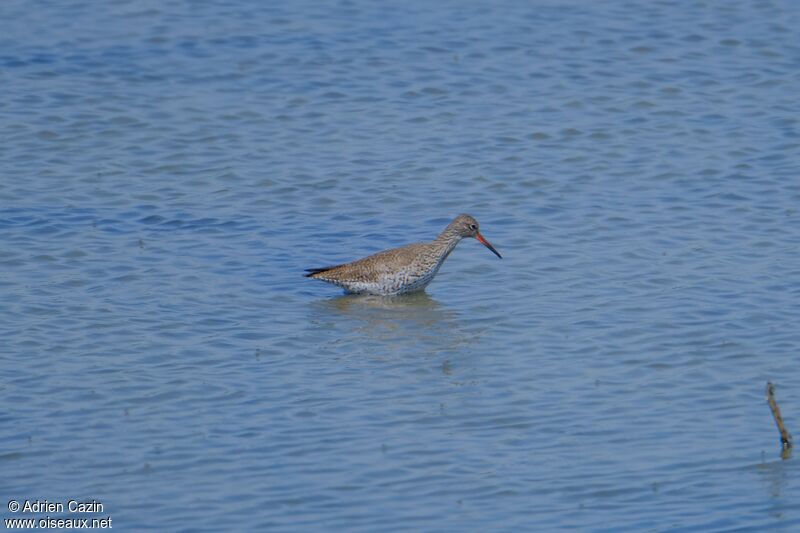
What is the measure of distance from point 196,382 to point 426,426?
1.92 metres

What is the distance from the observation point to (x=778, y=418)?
29.3 ft

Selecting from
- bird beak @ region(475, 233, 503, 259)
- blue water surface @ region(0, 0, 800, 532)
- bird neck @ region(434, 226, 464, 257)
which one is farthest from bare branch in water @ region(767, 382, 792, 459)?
bird neck @ region(434, 226, 464, 257)

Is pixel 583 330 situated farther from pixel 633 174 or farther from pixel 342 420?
pixel 633 174

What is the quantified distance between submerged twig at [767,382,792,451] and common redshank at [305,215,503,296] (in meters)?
4.65

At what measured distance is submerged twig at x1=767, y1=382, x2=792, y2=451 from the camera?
28.8 ft

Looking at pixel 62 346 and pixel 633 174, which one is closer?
pixel 62 346

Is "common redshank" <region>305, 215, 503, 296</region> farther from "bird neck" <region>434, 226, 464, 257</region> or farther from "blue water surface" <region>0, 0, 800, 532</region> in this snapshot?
"blue water surface" <region>0, 0, 800, 532</region>

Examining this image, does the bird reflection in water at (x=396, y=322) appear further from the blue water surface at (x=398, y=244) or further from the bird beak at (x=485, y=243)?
the bird beak at (x=485, y=243)

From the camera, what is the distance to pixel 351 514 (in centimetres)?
863

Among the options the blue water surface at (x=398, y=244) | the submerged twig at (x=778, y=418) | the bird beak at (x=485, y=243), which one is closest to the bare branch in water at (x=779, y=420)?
the submerged twig at (x=778, y=418)

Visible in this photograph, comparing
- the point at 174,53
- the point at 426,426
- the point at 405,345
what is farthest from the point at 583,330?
the point at 174,53

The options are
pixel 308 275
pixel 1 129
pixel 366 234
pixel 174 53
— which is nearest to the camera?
pixel 308 275

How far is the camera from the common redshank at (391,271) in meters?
13.1

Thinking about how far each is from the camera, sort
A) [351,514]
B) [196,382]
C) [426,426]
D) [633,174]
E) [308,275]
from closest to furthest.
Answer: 1. [351,514]
2. [426,426]
3. [196,382]
4. [308,275]
5. [633,174]
